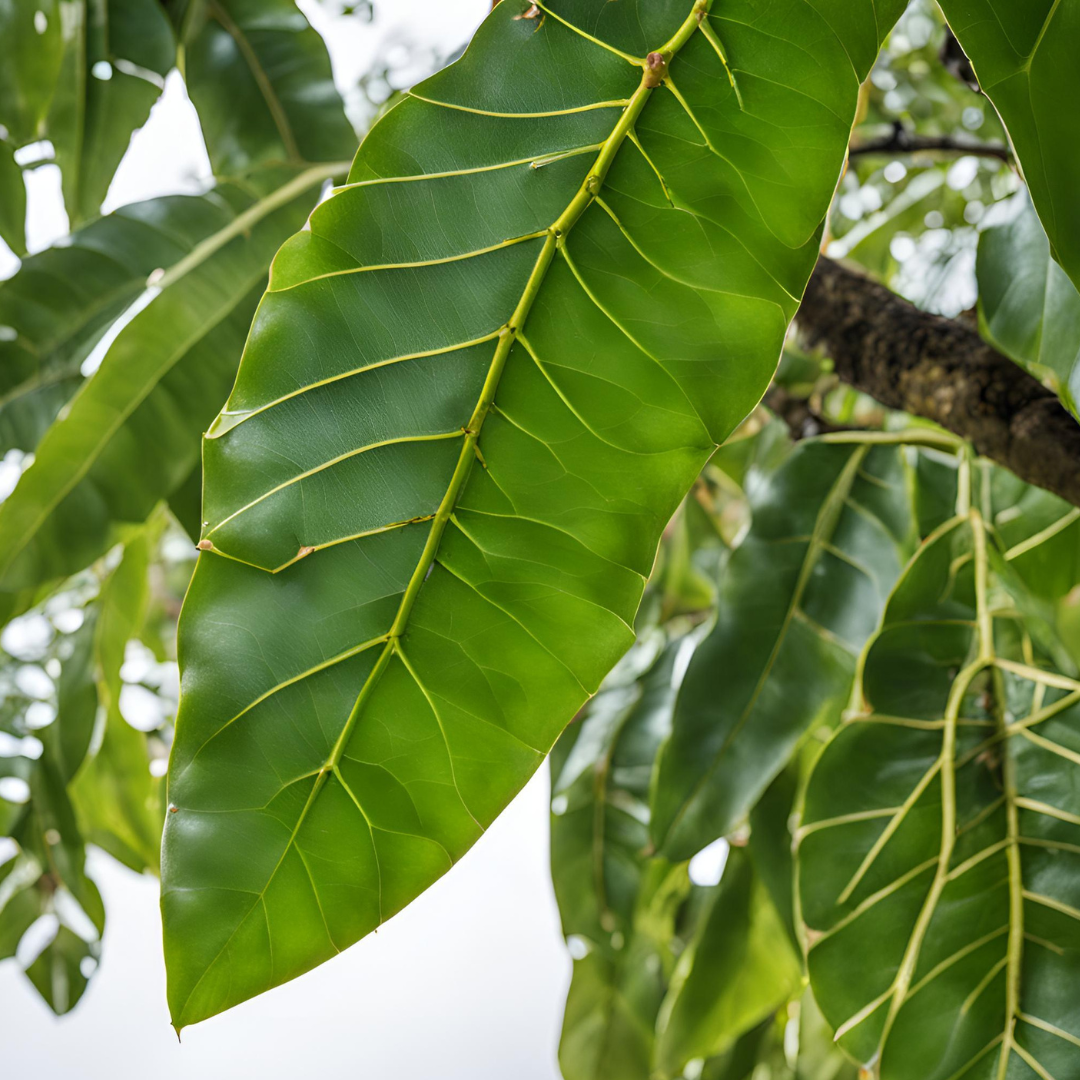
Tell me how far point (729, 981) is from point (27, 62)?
A: 2.46 feet

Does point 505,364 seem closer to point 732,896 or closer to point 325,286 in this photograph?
point 325,286

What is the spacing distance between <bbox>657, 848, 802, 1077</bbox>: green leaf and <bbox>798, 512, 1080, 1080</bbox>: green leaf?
0.65ft

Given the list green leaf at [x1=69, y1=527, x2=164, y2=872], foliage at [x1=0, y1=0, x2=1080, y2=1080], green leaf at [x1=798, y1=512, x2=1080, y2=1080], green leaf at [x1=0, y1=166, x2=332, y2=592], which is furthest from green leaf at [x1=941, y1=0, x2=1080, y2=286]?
green leaf at [x1=69, y1=527, x2=164, y2=872]

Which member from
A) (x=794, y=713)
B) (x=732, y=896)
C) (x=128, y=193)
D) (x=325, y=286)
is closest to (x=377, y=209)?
(x=325, y=286)

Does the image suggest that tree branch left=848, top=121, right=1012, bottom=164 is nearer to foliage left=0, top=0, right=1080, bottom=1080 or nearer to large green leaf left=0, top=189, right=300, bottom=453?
foliage left=0, top=0, right=1080, bottom=1080

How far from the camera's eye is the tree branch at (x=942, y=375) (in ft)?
1.14

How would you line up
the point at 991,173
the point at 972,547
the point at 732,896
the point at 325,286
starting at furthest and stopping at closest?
the point at 991,173 < the point at 732,896 < the point at 972,547 < the point at 325,286

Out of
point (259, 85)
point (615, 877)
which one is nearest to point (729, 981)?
point (615, 877)

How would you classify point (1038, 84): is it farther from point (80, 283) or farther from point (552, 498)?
point (80, 283)

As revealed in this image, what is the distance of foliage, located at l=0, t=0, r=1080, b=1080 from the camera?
0.81 feet

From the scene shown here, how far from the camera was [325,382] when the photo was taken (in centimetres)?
25

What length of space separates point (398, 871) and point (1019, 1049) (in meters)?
0.28

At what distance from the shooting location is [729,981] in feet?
1.91

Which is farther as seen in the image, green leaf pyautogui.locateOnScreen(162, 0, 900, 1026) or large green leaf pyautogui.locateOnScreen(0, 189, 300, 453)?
large green leaf pyautogui.locateOnScreen(0, 189, 300, 453)
